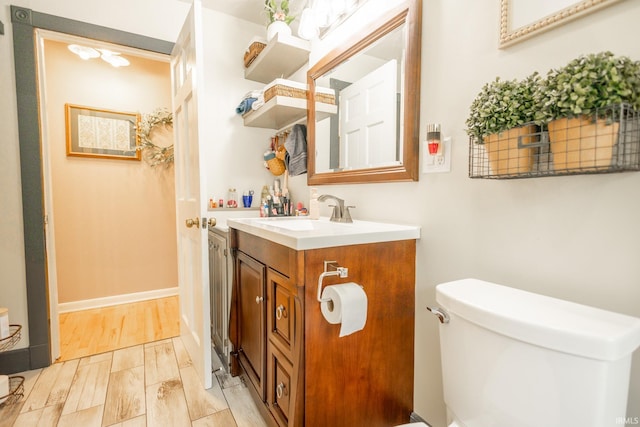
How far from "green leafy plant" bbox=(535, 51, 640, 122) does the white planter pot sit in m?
1.61

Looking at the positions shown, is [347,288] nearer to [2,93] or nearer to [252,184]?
[252,184]

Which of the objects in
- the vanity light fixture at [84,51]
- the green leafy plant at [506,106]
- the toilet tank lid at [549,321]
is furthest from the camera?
the vanity light fixture at [84,51]

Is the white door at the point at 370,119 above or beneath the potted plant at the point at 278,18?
beneath

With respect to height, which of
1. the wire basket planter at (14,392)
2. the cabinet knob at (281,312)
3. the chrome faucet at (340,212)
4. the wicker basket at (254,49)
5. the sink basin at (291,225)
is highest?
the wicker basket at (254,49)

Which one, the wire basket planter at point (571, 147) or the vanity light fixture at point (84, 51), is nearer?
the wire basket planter at point (571, 147)

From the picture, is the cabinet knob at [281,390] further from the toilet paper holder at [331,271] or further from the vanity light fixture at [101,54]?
the vanity light fixture at [101,54]

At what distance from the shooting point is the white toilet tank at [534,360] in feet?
1.89

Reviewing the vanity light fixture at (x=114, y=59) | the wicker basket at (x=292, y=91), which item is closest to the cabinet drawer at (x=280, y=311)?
the wicker basket at (x=292, y=91)

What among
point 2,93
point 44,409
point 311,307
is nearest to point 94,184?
point 2,93

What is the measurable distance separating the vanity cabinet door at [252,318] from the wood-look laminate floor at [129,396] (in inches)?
7.8

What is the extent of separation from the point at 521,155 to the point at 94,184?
327 cm

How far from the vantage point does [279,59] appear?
2.02 meters

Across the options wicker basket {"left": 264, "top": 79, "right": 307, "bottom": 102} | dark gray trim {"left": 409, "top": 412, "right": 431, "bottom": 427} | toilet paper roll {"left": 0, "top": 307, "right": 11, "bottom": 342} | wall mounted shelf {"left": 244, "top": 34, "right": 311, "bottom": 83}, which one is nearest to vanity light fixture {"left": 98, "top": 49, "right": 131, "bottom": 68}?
wall mounted shelf {"left": 244, "top": 34, "right": 311, "bottom": 83}

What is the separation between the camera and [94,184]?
2730 mm
